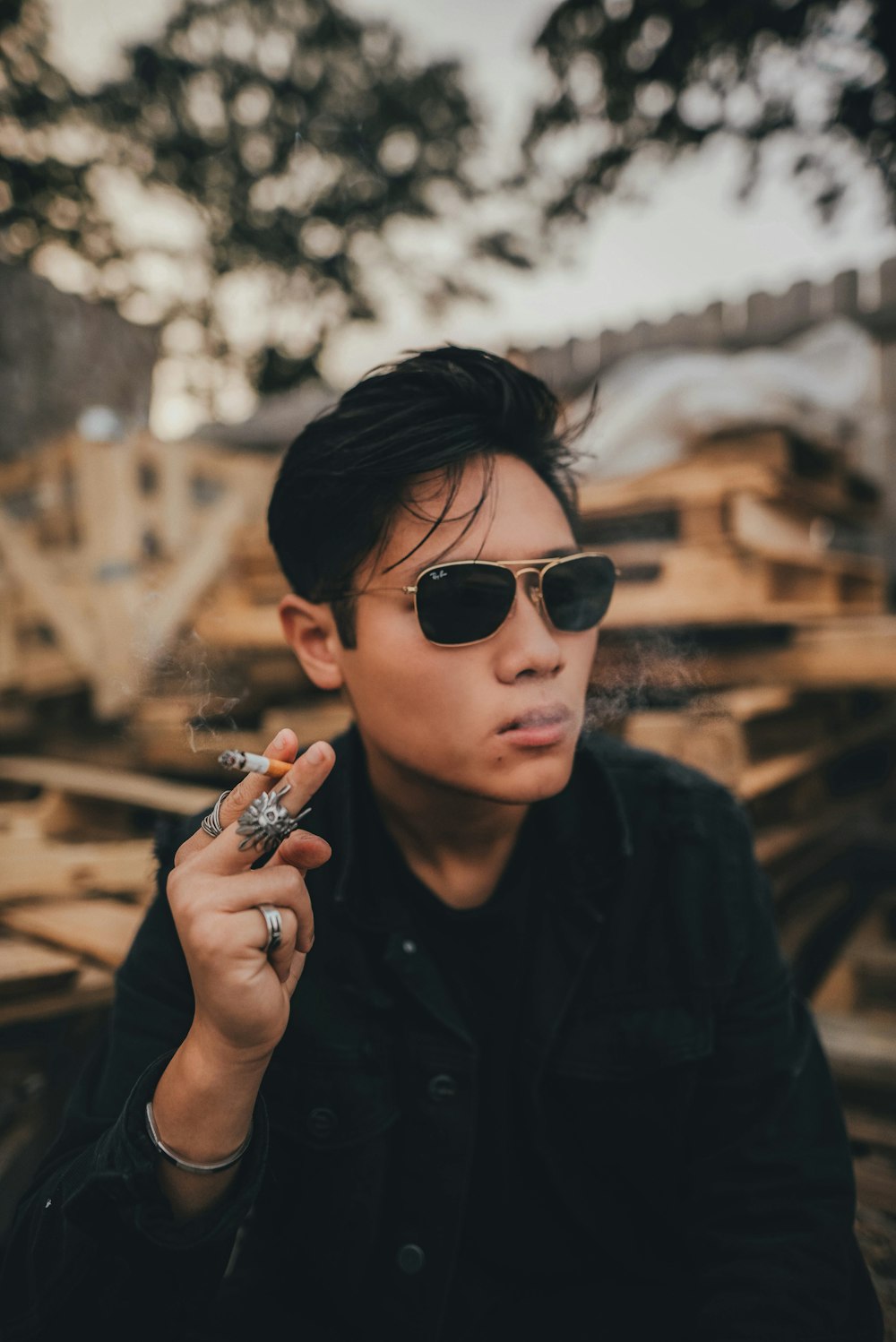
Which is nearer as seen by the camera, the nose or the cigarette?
the cigarette

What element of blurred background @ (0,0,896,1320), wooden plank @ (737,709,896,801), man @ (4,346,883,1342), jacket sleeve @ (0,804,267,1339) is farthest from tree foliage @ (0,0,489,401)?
jacket sleeve @ (0,804,267,1339)

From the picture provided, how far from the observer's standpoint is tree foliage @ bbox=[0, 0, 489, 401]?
9.34m

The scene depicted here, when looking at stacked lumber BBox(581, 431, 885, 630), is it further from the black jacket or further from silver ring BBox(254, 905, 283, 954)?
silver ring BBox(254, 905, 283, 954)

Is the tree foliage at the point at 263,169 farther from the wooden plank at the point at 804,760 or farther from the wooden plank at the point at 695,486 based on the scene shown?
the wooden plank at the point at 804,760

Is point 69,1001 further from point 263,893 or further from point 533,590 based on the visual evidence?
point 533,590

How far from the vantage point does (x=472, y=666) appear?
4.17 feet

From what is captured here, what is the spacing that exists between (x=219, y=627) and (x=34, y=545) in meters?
1.53

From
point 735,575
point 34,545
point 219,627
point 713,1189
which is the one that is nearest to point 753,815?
point 735,575

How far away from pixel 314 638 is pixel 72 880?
150cm

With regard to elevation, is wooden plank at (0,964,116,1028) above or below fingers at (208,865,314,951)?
below

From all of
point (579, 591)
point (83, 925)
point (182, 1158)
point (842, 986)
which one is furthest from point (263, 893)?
point (842, 986)

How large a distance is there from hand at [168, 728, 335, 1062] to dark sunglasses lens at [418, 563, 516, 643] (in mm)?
382

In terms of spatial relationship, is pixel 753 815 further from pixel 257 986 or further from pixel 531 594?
pixel 257 986

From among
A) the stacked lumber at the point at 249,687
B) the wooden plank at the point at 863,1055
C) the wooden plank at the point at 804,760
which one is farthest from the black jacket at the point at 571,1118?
the stacked lumber at the point at 249,687
